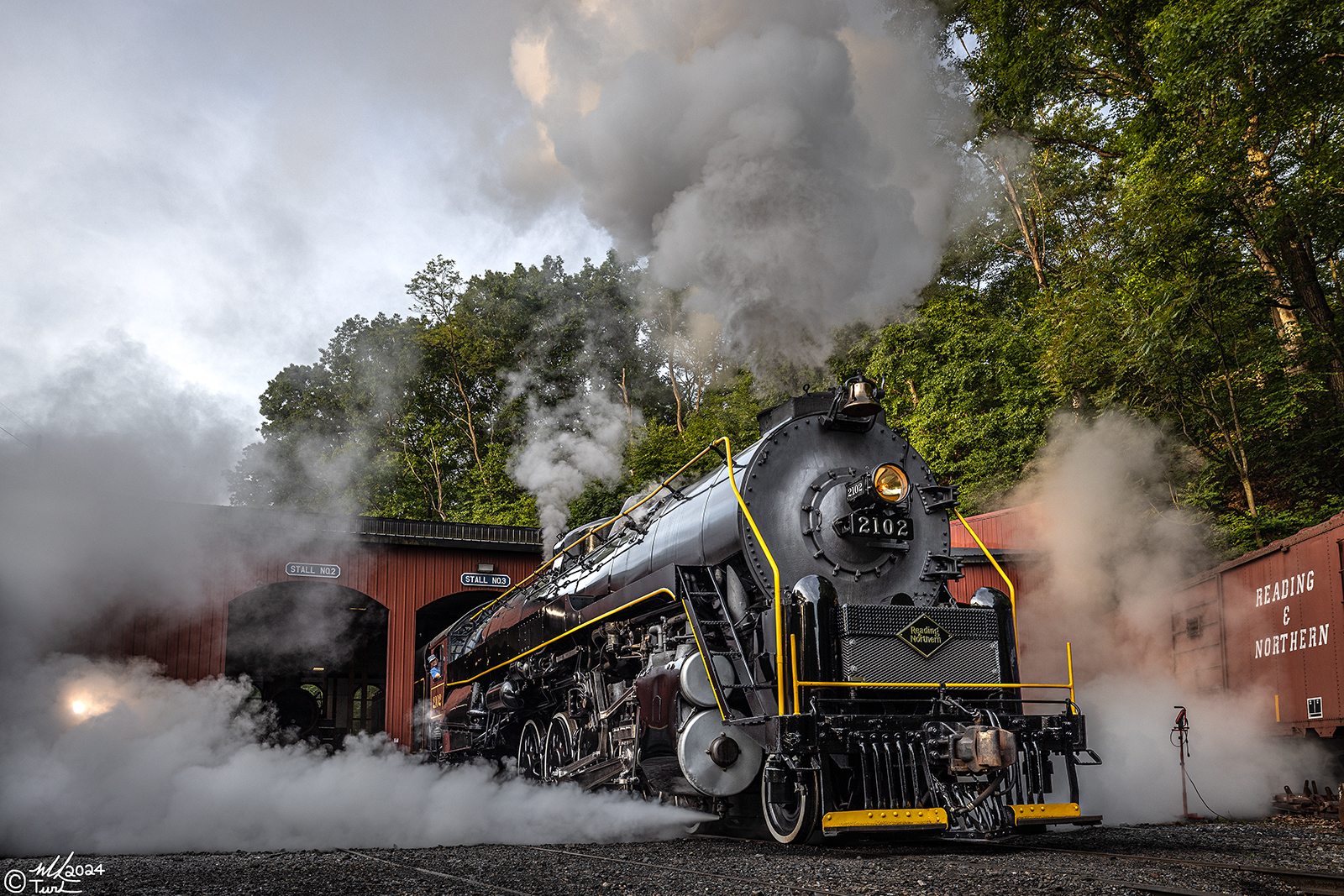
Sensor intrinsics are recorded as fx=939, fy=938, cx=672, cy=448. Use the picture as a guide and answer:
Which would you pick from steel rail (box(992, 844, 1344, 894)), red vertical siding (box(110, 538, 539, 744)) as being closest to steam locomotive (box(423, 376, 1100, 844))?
steel rail (box(992, 844, 1344, 894))

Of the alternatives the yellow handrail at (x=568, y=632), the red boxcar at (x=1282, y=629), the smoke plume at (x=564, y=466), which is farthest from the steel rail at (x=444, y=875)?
the smoke plume at (x=564, y=466)

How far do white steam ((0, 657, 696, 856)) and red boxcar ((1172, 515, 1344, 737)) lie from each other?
645cm

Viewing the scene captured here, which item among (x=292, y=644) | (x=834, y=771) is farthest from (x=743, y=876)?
(x=292, y=644)

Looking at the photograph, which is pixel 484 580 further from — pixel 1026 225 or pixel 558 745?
pixel 1026 225

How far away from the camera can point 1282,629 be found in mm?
9883

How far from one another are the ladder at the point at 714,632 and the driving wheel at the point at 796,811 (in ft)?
1.81

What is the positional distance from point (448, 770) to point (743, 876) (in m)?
6.70

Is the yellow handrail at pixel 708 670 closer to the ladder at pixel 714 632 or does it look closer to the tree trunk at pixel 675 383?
the ladder at pixel 714 632

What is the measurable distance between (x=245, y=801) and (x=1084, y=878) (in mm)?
6764

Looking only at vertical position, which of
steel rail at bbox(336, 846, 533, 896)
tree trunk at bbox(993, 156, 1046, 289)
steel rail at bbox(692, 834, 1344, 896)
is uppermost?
tree trunk at bbox(993, 156, 1046, 289)

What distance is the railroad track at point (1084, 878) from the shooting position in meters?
4.20

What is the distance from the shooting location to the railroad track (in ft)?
13.8

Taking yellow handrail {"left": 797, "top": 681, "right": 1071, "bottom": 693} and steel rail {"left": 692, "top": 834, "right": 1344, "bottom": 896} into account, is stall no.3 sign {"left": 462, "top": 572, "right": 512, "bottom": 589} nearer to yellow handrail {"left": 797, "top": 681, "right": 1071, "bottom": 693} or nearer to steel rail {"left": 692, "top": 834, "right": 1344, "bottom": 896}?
steel rail {"left": 692, "top": 834, "right": 1344, "bottom": 896}

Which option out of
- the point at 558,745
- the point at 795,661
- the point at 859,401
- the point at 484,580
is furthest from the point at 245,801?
the point at 484,580
